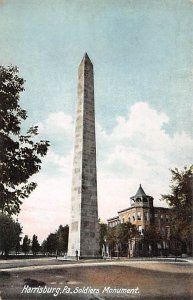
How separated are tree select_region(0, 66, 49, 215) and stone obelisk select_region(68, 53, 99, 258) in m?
6.38

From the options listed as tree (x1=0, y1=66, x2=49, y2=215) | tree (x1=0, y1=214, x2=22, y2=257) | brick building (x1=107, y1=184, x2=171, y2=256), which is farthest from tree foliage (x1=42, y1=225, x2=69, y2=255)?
tree (x1=0, y1=66, x2=49, y2=215)

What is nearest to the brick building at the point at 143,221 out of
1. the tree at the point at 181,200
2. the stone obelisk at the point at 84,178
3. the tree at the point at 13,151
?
the tree at the point at 181,200

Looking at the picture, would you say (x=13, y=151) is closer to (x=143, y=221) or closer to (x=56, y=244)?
(x=143, y=221)

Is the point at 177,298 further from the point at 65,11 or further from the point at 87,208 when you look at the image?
the point at 65,11

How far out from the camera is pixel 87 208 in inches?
579

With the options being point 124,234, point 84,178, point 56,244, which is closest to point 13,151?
point 84,178

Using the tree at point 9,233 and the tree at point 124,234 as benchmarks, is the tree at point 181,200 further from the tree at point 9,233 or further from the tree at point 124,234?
the tree at point 124,234

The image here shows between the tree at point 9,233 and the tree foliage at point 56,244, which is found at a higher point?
the tree foliage at point 56,244

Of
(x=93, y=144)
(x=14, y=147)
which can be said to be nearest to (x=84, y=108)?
(x=93, y=144)

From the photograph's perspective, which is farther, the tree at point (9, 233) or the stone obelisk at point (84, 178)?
the tree at point (9, 233)

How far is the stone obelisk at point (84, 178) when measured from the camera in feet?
47.5

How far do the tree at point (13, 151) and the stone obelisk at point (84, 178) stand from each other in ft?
20.9

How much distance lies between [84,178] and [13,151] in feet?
22.2

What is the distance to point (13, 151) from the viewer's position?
8430 mm
